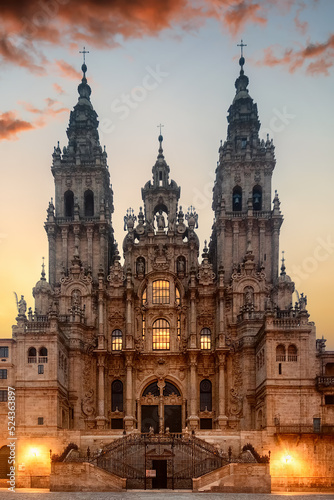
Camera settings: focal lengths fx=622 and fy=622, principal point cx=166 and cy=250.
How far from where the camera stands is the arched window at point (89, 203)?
71.8m

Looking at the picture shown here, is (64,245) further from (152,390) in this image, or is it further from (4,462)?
(4,462)

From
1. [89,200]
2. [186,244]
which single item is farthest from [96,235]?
[186,244]

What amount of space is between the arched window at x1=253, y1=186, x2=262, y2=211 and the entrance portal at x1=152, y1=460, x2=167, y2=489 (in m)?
30.9

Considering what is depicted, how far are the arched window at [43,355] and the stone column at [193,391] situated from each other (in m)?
15.5

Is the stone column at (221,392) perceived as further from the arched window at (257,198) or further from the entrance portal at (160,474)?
the arched window at (257,198)

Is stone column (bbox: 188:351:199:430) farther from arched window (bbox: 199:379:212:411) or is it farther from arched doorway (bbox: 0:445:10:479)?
arched doorway (bbox: 0:445:10:479)

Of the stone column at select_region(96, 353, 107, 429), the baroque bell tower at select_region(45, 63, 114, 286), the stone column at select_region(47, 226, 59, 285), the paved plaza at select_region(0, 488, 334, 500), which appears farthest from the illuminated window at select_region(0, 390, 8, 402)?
the stone column at select_region(47, 226, 59, 285)

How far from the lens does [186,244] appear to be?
68.6m

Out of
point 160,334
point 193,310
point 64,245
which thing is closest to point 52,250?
point 64,245

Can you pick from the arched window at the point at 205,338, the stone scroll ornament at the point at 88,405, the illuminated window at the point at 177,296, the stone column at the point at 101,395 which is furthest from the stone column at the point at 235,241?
the stone scroll ornament at the point at 88,405

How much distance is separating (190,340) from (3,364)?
62.5 feet

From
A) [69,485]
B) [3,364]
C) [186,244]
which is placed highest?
[186,244]

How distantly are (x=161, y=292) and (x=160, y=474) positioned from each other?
69.3ft

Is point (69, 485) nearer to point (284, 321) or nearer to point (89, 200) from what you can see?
point (284, 321)
